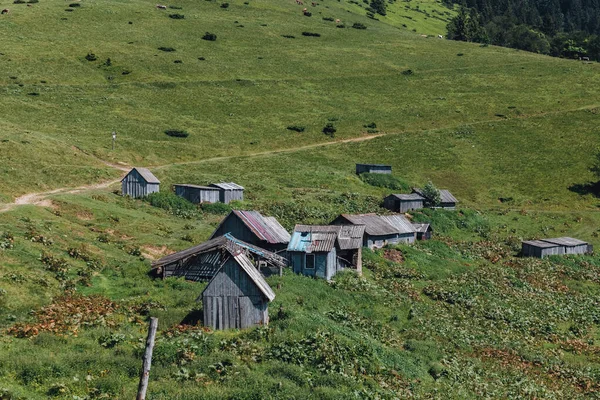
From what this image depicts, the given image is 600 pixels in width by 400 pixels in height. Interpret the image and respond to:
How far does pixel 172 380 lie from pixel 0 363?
6.20m

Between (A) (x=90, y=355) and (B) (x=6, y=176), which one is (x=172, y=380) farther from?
(B) (x=6, y=176)

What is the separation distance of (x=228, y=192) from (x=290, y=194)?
9.21 meters

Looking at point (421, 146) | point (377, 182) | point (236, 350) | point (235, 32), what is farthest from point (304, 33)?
point (236, 350)

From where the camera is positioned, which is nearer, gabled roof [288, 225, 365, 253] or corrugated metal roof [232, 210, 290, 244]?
gabled roof [288, 225, 365, 253]

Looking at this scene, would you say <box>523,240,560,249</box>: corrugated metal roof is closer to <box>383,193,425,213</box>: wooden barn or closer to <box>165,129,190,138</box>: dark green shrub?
<box>383,193,425,213</box>: wooden barn

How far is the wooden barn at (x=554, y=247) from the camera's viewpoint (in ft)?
205

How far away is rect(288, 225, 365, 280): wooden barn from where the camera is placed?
141 ft

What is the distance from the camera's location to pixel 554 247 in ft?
207


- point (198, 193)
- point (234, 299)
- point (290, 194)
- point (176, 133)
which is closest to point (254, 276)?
point (234, 299)

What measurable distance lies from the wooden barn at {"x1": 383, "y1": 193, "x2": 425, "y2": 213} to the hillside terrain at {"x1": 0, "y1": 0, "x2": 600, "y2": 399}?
6.41 ft

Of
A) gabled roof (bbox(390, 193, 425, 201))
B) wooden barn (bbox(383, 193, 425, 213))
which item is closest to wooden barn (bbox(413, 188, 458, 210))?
gabled roof (bbox(390, 193, 425, 201))

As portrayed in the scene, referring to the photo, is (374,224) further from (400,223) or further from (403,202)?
(403,202)

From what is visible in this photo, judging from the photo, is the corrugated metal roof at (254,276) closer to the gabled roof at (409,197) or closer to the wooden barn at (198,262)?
the wooden barn at (198,262)

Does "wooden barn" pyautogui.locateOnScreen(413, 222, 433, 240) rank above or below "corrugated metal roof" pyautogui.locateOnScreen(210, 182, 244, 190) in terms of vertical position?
below
